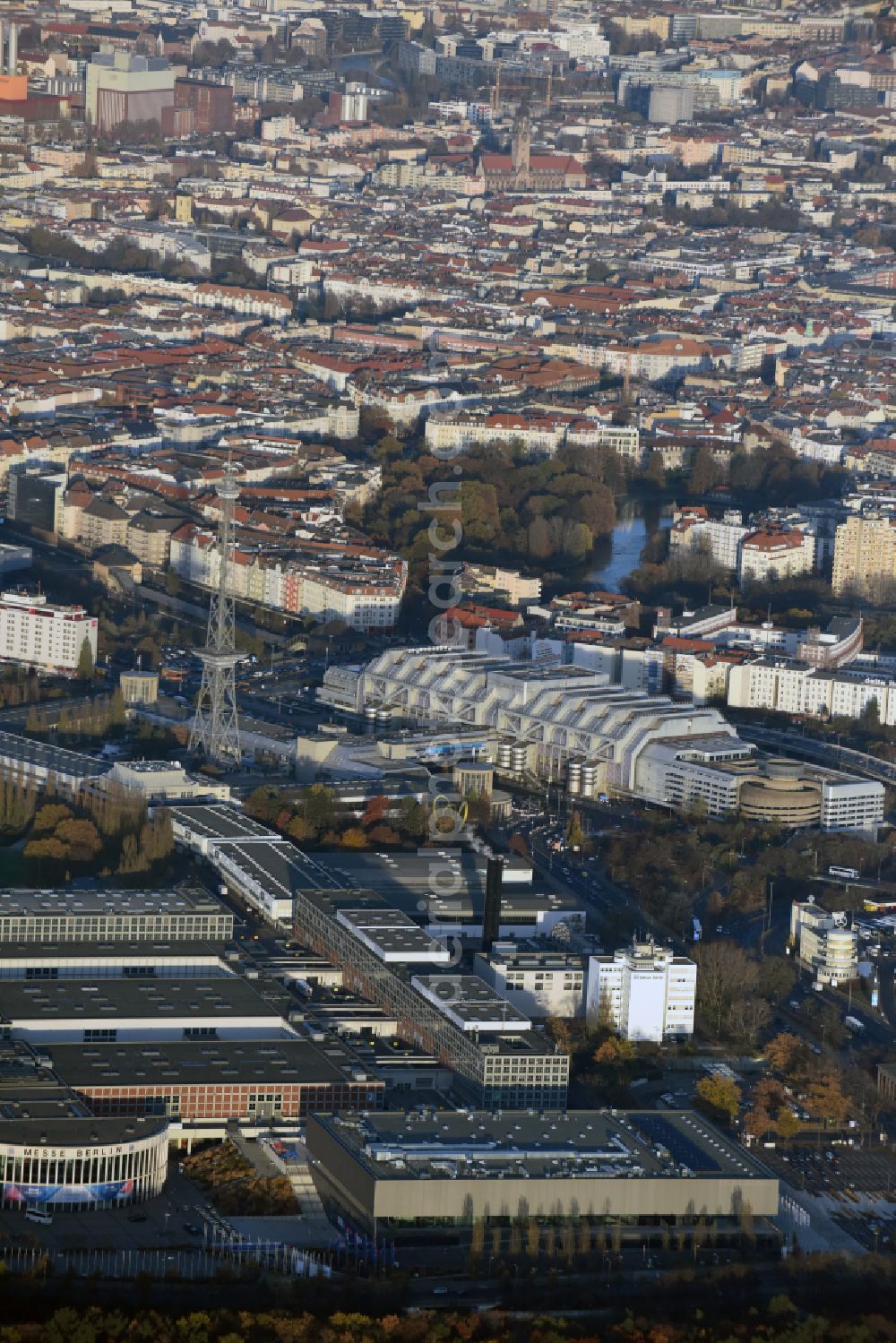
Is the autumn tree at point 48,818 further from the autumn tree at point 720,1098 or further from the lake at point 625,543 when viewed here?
the lake at point 625,543

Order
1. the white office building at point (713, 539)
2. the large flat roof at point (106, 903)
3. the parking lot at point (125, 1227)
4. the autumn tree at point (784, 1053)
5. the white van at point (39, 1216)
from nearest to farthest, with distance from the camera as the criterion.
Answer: the parking lot at point (125, 1227)
the white van at point (39, 1216)
the autumn tree at point (784, 1053)
the large flat roof at point (106, 903)
the white office building at point (713, 539)

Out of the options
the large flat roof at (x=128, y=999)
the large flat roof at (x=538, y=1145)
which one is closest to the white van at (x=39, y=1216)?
the large flat roof at (x=538, y=1145)

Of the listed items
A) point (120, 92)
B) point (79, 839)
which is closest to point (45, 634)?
point (79, 839)

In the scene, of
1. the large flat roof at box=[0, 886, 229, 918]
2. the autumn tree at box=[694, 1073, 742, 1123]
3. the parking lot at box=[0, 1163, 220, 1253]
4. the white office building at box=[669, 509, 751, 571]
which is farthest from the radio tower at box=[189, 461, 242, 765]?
the parking lot at box=[0, 1163, 220, 1253]

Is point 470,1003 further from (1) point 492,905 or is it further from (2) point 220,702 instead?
(2) point 220,702

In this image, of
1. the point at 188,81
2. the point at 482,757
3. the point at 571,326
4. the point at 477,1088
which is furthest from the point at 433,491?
the point at 188,81

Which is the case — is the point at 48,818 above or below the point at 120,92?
below

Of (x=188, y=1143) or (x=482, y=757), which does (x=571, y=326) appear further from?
(x=188, y=1143)
